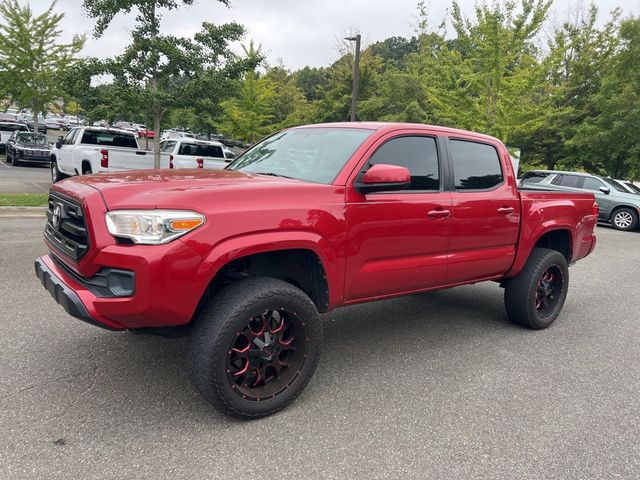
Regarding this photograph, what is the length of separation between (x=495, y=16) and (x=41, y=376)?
16917 millimetres

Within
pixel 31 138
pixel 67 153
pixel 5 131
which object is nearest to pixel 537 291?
pixel 67 153

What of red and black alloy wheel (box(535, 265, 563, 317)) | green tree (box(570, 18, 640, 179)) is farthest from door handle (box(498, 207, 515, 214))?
green tree (box(570, 18, 640, 179))

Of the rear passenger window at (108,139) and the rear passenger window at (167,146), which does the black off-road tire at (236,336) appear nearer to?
the rear passenger window at (108,139)

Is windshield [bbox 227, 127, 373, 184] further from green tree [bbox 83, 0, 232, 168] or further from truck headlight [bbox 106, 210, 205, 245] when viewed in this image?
green tree [bbox 83, 0, 232, 168]

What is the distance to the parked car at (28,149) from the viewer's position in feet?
65.5

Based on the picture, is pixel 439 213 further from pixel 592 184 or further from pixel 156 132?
pixel 592 184

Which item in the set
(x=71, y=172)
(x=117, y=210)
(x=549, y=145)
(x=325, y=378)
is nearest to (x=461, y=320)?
(x=325, y=378)

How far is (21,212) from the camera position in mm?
9547

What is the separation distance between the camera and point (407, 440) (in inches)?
110

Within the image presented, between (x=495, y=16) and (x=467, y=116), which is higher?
(x=495, y=16)

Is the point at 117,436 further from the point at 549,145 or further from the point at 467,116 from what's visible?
the point at 549,145

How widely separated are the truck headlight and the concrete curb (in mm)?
8170

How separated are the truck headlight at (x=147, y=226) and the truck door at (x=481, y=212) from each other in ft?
7.35

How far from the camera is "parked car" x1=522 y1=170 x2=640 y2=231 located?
1479 centimetres
